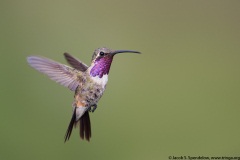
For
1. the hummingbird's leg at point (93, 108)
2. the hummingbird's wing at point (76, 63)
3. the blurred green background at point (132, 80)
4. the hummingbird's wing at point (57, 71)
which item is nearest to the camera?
the hummingbird's wing at point (57, 71)

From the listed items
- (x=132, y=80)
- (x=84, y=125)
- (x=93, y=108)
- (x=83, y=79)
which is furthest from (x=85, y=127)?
(x=132, y=80)

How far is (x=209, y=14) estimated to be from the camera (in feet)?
23.3

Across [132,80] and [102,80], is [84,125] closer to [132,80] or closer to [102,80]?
[102,80]

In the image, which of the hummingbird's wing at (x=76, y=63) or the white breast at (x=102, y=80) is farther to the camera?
the hummingbird's wing at (x=76, y=63)

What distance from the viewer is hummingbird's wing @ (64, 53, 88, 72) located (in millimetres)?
2410

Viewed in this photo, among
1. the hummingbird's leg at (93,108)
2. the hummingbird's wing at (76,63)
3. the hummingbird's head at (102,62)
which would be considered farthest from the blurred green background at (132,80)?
the hummingbird's head at (102,62)

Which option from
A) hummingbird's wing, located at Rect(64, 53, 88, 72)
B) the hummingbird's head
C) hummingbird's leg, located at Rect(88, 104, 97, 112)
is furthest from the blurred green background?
the hummingbird's head

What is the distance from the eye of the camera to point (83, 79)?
2.20 meters

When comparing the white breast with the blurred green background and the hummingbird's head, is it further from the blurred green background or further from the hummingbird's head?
the blurred green background

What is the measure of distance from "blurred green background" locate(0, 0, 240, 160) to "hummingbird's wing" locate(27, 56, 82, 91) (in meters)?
2.12

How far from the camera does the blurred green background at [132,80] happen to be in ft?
14.6

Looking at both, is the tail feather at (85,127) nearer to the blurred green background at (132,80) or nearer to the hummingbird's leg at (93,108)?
the hummingbird's leg at (93,108)

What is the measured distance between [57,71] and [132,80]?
137 inches

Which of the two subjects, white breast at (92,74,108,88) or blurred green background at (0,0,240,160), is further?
blurred green background at (0,0,240,160)
